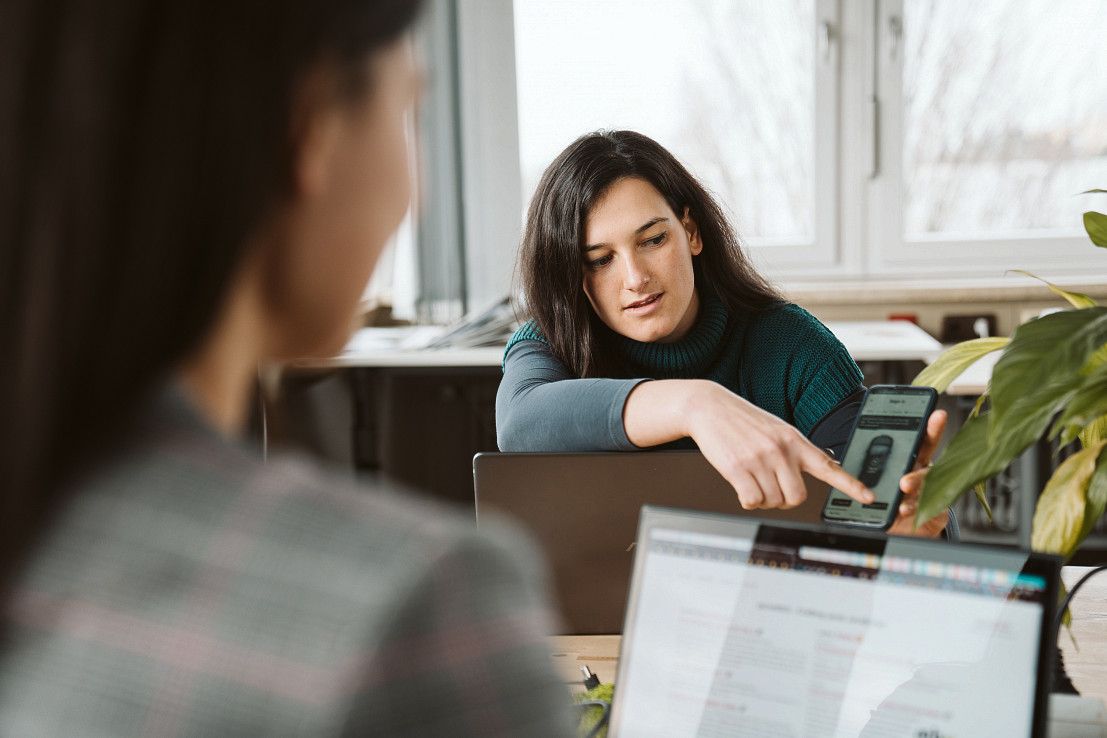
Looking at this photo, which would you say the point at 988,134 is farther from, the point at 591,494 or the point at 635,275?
the point at 591,494

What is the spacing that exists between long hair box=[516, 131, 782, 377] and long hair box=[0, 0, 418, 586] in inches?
46.5

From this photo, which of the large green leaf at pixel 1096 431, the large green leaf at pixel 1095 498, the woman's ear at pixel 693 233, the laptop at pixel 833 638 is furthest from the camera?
the woman's ear at pixel 693 233

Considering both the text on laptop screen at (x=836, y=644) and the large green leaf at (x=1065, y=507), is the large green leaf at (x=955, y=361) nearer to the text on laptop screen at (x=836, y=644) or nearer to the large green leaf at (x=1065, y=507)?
the large green leaf at (x=1065, y=507)

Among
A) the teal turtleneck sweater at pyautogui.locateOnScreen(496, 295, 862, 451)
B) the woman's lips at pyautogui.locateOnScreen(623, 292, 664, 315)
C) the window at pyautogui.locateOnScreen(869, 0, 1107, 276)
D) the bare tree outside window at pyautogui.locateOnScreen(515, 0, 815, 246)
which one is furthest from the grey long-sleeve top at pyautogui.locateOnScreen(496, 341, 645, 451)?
the window at pyautogui.locateOnScreen(869, 0, 1107, 276)

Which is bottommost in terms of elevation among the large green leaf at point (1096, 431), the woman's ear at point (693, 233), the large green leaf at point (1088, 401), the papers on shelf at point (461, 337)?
the papers on shelf at point (461, 337)

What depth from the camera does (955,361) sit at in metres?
0.85

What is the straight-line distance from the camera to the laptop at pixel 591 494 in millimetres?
936

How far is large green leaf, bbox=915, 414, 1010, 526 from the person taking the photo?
0.62 m

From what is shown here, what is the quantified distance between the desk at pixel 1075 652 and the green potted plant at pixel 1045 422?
22cm

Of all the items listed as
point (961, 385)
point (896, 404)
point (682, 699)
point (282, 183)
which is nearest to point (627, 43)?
point (961, 385)

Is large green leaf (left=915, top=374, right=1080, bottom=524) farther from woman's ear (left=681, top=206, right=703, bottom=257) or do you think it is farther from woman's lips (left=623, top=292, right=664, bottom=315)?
woman's ear (left=681, top=206, right=703, bottom=257)

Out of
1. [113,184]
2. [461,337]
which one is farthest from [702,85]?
[113,184]

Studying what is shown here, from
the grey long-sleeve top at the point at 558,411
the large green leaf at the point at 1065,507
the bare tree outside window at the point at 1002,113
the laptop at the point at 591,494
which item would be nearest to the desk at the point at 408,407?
the bare tree outside window at the point at 1002,113

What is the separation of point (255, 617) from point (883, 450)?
0.63 metres
